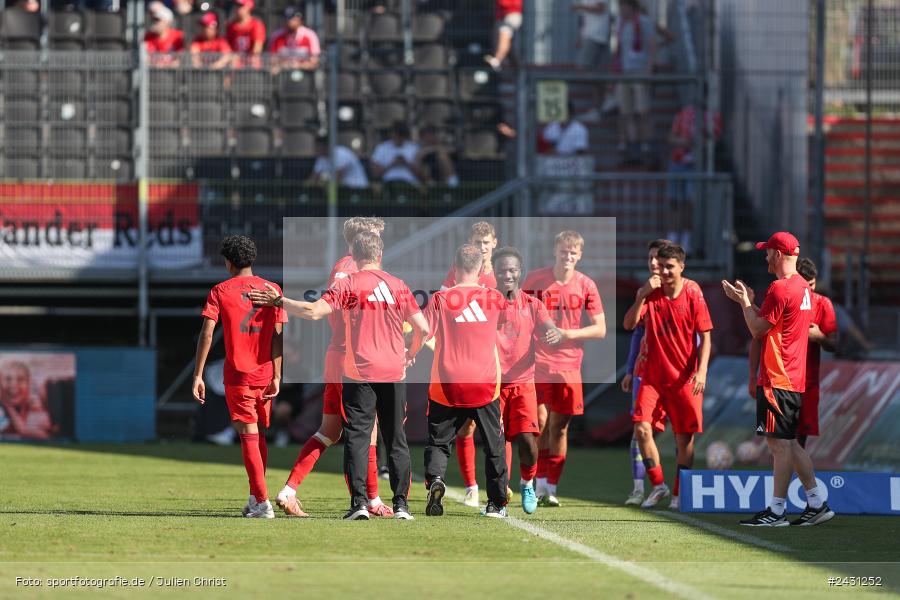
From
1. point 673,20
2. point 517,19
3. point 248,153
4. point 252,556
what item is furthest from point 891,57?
point 252,556

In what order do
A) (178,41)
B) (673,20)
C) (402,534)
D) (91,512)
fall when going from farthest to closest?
1. (178,41)
2. (673,20)
3. (91,512)
4. (402,534)

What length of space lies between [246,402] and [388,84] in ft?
43.5

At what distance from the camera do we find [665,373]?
12516mm

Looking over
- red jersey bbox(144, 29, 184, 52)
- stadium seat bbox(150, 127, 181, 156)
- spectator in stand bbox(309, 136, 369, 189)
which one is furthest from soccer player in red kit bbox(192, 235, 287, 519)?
red jersey bbox(144, 29, 184, 52)

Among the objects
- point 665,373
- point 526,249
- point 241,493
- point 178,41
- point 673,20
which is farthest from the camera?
point 178,41

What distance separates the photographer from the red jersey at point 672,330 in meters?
12.5

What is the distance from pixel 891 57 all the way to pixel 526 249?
6786 mm

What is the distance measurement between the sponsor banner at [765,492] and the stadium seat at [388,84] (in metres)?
12.9

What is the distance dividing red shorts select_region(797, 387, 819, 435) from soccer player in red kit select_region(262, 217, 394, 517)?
302 centimetres

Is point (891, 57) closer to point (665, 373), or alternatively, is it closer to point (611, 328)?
point (611, 328)

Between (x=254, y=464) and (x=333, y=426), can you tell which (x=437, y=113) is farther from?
(x=254, y=464)

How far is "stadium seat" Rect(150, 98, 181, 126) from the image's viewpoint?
76.1 ft

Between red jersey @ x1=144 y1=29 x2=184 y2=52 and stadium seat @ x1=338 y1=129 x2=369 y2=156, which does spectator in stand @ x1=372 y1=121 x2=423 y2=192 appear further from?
red jersey @ x1=144 y1=29 x2=184 y2=52

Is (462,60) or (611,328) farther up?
(462,60)
